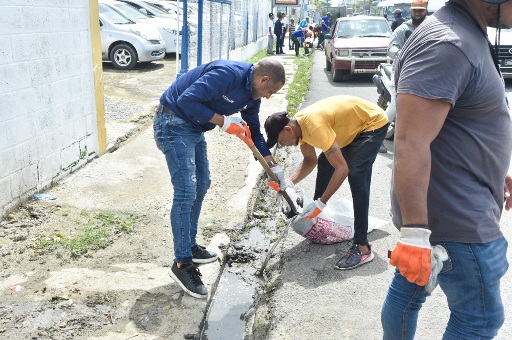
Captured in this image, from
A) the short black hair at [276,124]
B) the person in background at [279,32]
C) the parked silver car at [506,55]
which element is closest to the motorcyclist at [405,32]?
the short black hair at [276,124]

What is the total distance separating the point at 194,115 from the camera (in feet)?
10.6

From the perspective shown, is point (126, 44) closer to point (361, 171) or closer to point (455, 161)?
point (361, 171)

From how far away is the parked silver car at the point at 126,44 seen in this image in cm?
1273

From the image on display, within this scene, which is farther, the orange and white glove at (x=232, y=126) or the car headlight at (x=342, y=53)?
the car headlight at (x=342, y=53)

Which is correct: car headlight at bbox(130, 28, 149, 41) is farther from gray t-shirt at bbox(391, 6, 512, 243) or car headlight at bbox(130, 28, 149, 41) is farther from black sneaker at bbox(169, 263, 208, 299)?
gray t-shirt at bbox(391, 6, 512, 243)

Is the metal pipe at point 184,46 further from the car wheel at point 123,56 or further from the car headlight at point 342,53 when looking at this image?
the car headlight at point 342,53

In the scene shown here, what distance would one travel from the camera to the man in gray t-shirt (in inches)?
70.4

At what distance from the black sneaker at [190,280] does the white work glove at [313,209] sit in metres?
0.96

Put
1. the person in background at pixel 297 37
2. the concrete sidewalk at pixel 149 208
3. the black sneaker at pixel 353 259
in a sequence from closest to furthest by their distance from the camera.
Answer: the concrete sidewalk at pixel 149 208
the black sneaker at pixel 353 259
the person in background at pixel 297 37

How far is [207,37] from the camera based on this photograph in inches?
437

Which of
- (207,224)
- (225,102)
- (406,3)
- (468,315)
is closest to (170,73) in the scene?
(207,224)

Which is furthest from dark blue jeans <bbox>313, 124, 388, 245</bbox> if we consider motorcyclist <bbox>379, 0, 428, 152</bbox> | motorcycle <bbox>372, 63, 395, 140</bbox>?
motorcycle <bbox>372, 63, 395, 140</bbox>

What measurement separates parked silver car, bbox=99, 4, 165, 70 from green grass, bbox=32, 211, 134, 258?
8795 mm

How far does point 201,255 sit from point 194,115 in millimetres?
1235
